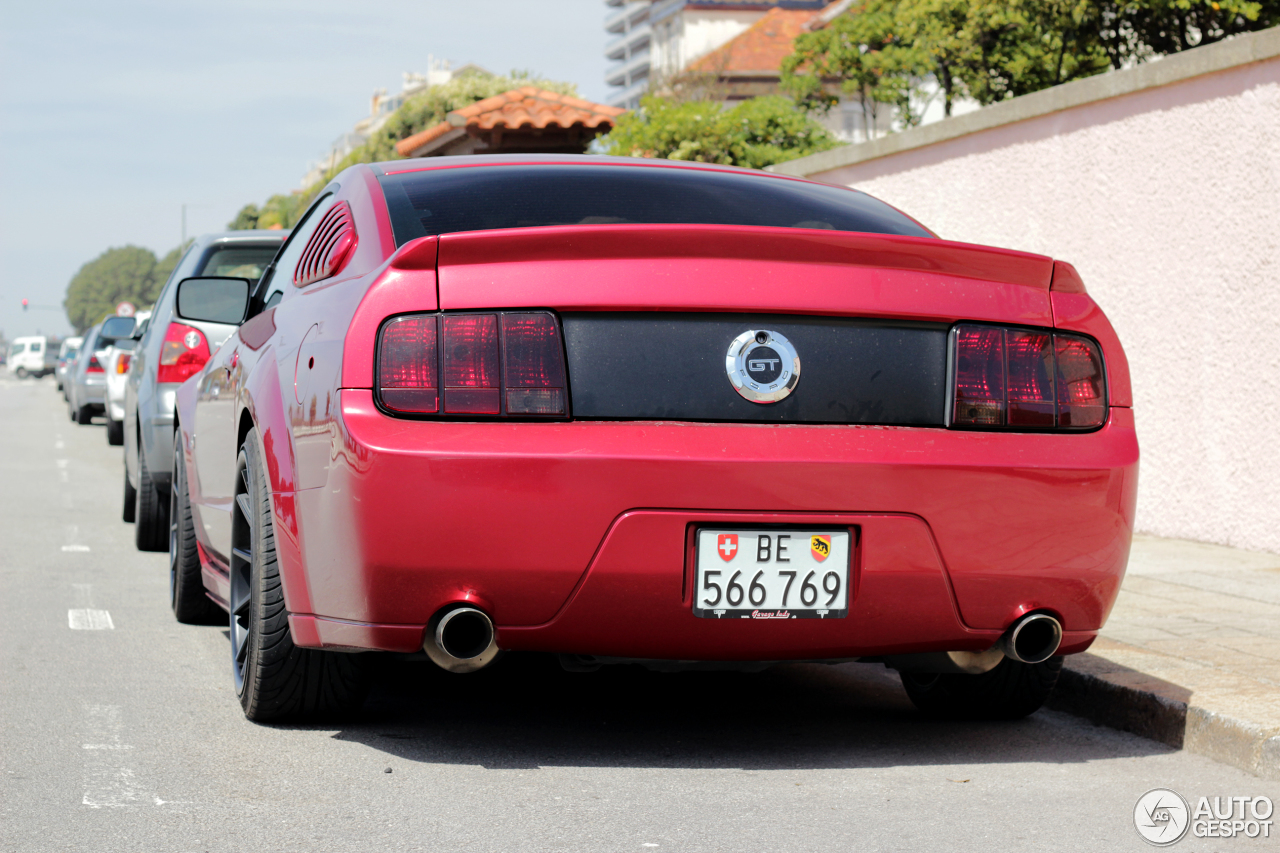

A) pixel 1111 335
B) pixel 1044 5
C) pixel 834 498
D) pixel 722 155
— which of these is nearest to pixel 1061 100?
pixel 1111 335

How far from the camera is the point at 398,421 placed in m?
3.34

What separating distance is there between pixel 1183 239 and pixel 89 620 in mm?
5920

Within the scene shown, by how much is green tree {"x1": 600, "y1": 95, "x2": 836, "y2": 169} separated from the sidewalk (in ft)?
51.4

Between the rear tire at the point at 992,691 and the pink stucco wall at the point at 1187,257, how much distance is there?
400 cm

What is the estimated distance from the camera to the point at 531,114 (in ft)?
62.2

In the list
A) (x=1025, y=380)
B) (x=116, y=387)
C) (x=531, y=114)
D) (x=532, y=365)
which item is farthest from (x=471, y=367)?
(x=116, y=387)

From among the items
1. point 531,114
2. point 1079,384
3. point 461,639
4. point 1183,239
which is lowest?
point 461,639

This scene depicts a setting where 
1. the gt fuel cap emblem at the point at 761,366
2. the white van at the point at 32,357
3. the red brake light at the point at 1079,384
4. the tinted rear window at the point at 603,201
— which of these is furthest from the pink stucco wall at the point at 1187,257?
the white van at the point at 32,357

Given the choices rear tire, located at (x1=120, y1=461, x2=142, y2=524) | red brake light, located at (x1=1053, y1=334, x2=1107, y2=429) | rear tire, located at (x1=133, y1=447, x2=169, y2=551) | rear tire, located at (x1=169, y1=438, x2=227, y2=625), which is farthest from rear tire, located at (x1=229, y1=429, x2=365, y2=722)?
rear tire, located at (x1=120, y1=461, x2=142, y2=524)

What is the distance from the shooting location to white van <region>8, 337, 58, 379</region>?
76912 mm

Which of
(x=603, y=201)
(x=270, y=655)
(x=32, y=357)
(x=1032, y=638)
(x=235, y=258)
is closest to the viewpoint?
(x=1032, y=638)

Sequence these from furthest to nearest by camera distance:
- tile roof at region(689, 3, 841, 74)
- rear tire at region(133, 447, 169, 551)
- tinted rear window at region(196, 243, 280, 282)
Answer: tile roof at region(689, 3, 841, 74), tinted rear window at region(196, 243, 280, 282), rear tire at region(133, 447, 169, 551)

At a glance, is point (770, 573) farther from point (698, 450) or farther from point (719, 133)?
point (719, 133)

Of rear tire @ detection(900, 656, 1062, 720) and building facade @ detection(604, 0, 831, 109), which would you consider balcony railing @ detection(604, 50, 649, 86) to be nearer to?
building facade @ detection(604, 0, 831, 109)
